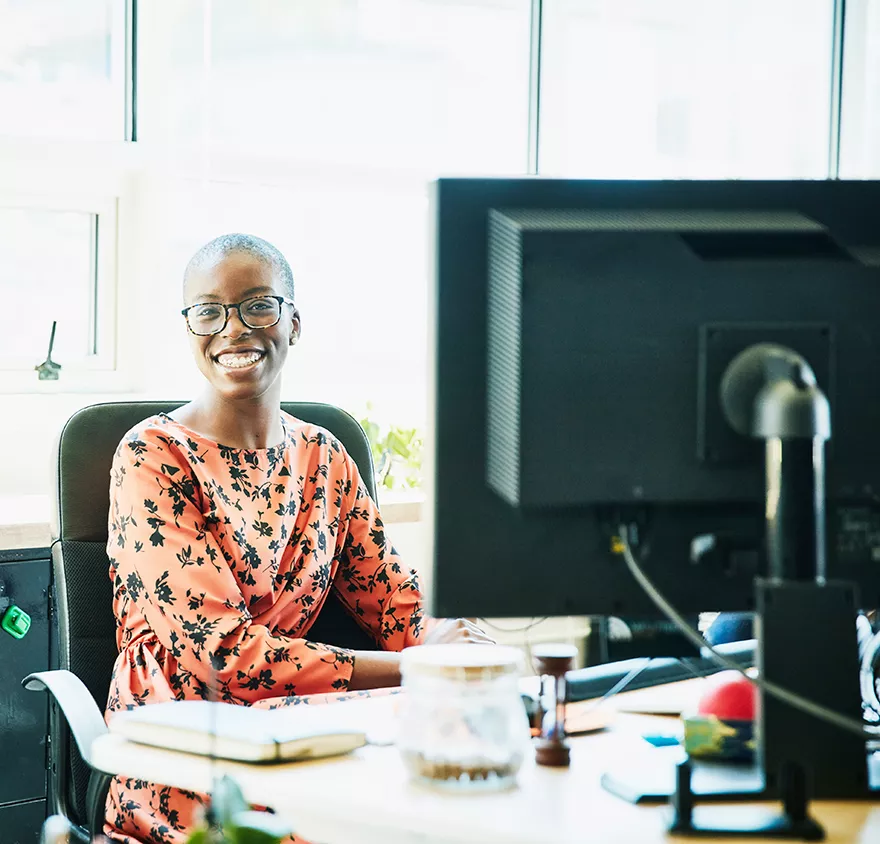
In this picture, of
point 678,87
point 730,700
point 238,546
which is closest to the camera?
point 730,700

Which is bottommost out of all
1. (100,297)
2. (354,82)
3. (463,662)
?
(463,662)

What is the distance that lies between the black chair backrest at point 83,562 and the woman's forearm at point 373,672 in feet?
1.25

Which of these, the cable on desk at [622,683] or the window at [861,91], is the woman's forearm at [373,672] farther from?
the window at [861,91]

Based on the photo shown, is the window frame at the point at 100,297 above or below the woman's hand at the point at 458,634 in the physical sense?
above

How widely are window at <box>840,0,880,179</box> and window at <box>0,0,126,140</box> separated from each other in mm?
2782

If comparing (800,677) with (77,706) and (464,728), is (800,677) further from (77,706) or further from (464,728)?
(77,706)

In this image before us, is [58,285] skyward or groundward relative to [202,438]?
skyward

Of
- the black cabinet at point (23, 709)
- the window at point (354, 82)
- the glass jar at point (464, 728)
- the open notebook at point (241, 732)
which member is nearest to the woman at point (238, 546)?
the open notebook at point (241, 732)

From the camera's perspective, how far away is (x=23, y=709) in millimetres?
2420

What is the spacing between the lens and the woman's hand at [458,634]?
1854mm

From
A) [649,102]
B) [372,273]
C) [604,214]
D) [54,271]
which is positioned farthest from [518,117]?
[604,214]

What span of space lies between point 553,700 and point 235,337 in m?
0.91

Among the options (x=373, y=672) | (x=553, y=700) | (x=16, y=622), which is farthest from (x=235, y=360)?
(x=553, y=700)

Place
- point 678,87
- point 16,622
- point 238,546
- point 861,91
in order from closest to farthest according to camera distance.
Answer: point 238,546, point 16,622, point 678,87, point 861,91
